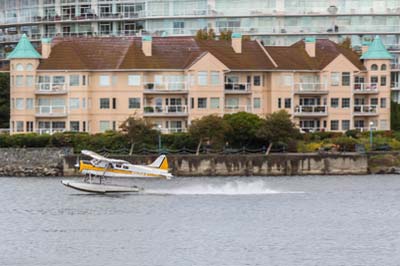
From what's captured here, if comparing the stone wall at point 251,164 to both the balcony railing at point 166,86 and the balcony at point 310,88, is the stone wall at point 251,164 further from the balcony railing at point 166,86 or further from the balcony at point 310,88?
the balcony at point 310,88

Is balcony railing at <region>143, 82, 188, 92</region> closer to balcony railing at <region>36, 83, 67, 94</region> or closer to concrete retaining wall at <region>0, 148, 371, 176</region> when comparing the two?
balcony railing at <region>36, 83, 67, 94</region>

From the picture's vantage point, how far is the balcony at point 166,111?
416 ft

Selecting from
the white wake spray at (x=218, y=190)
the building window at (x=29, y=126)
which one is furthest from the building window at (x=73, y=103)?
the white wake spray at (x=218, y=190)

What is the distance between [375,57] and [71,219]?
57.9 m

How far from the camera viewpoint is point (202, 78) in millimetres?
128250

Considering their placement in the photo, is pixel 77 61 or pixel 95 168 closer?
pixel 95 168

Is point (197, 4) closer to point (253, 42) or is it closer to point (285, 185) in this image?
point (253, 42)

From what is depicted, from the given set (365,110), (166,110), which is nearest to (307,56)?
(365,110)

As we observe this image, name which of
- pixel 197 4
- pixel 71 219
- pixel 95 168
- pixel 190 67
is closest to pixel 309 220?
pixel 71 219

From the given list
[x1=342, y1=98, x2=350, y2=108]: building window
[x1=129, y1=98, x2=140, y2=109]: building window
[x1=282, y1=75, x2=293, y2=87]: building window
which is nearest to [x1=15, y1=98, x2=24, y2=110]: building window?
[x1=129, y1=98, x2=140, y2=109]: building window

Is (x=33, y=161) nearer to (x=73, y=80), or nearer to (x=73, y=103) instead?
(x=73, y=103)

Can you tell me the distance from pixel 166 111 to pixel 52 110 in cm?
957

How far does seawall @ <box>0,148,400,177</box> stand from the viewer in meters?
114

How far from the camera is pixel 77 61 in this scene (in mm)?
128000
